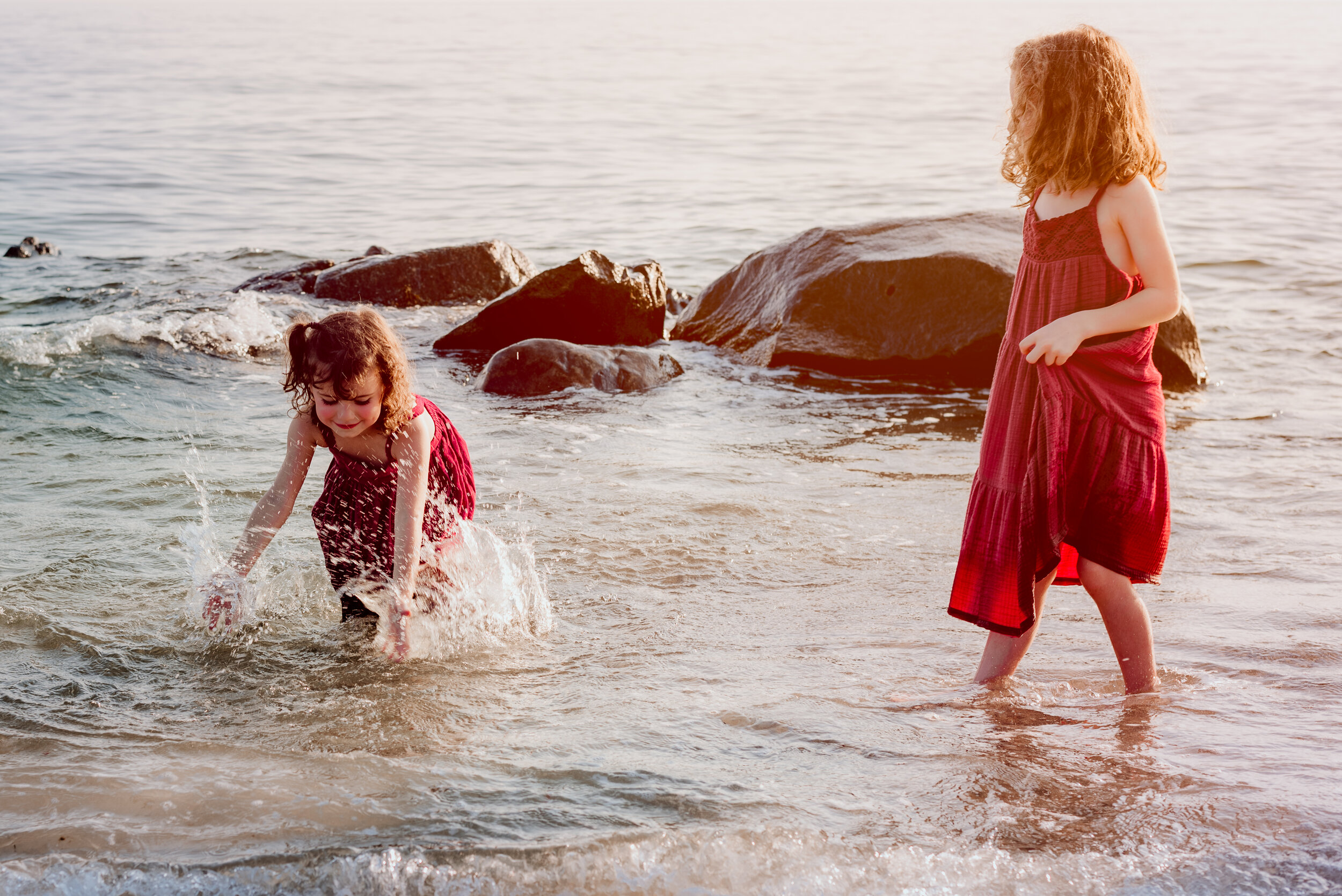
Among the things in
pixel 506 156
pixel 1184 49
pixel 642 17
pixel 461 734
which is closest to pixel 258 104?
pixel 506 156

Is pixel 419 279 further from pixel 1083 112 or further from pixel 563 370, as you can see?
pixel 1083 112

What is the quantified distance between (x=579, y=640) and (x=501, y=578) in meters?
0.39

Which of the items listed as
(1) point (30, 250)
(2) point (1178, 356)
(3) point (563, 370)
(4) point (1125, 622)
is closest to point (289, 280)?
(1) point (30, 250)

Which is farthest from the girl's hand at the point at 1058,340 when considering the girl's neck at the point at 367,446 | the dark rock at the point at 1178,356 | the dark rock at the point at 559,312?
the dark rock at the point at 559,312

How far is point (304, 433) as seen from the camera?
4062 mm

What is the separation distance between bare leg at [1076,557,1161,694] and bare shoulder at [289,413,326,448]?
7.93 feet

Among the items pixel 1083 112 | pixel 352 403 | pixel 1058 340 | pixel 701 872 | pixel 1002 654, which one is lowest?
pixel 701 872

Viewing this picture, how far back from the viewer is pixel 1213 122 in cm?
2262

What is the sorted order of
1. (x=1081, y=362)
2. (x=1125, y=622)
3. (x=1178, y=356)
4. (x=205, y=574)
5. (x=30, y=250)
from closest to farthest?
(x=1081, y=362) < (x=1125, y=622) < (x=205, y=574) < (x=1178, y=356) < (x=30, y=250)

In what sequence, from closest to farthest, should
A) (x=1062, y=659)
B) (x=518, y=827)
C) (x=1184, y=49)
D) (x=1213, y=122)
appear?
(x=518, y=827) < (x=1062, y=659) < (x=1213, y=122) < (x=1184, y=49)

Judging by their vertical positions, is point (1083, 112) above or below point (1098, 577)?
above

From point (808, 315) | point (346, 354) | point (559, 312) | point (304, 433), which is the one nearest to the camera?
point (346, 354)

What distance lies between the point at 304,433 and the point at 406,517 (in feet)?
1.47

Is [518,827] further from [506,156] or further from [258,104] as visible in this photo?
[258,104]
